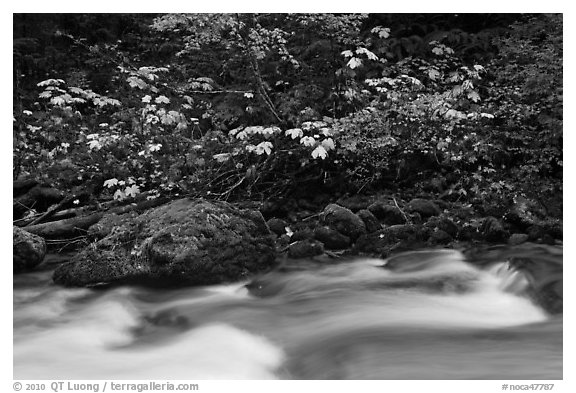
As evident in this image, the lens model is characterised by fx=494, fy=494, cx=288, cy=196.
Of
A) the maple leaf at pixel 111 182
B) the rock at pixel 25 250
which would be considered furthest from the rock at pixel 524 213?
the rock at pixel 25 250

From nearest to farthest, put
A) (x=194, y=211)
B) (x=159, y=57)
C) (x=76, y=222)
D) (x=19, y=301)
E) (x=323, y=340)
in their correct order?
(x=323, y=340), (x=19, y=301), (x=194, y=211), (x=76, y=222), (x=159, y=57)

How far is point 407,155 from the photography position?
14.1ft

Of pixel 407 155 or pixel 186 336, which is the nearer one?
pixel 186 336

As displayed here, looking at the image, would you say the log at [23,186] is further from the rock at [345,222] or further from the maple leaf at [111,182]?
the rock at [345,222]

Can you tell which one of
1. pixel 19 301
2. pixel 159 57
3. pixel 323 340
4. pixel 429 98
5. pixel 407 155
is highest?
pixel 159 57

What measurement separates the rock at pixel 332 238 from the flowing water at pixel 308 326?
191mm

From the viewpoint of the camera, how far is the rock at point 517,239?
3.82m

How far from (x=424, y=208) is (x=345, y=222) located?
0.67m

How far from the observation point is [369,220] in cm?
406

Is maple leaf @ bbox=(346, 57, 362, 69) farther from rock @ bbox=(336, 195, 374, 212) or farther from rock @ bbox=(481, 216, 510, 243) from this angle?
rock @ bbox=(481, 216, 510, 243)

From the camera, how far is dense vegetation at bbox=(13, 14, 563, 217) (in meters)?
4.01

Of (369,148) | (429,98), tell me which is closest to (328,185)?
(369,148)
